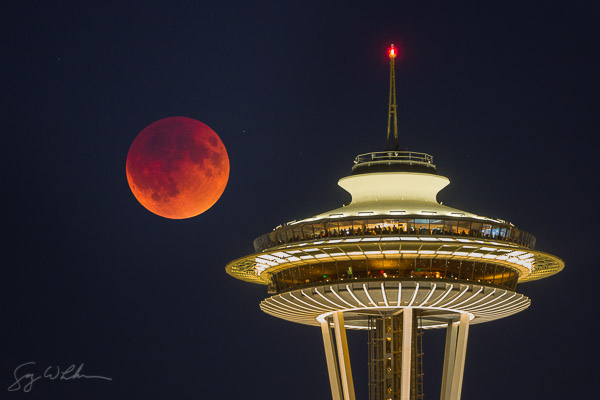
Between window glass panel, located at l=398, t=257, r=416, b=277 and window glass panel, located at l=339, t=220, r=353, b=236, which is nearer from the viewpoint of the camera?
window glass panel, located at l=339, t=220, r=353, b=236

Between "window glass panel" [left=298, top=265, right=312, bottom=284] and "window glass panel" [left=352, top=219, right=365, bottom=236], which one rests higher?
"window glass panel" [left=352, top=219, right=365, bottom=236]

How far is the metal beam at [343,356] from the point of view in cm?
9781

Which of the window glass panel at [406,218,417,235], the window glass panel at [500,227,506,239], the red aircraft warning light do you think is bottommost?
the window glass panel at [406,218,417,235]

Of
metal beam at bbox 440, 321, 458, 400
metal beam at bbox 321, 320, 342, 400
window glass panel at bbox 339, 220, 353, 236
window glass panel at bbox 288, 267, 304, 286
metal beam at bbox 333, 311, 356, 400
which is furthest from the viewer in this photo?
metal beam at bbox 440, 321, 458, 400

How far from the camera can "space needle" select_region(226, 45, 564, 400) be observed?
90.6m

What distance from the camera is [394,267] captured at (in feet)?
301

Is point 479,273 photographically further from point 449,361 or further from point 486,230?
point 449,361

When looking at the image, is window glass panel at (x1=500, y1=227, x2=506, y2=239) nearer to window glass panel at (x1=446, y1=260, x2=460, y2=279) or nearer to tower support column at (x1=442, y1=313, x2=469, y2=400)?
window glass panel at (x1=446, y1=260, x2=460, y2=279)

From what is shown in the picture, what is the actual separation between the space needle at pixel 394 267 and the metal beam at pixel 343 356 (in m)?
0.09

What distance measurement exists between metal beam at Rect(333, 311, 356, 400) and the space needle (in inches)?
3.6

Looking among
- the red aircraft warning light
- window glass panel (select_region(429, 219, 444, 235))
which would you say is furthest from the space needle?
the red aircraft warning light

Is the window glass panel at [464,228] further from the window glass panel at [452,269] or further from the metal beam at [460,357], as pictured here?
the metal beam at [460,357]

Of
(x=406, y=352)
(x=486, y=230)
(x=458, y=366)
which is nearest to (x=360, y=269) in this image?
(x=406, y=352)

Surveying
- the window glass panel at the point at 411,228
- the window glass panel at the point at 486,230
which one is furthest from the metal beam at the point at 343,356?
the window glass panel at the point at 486,230
